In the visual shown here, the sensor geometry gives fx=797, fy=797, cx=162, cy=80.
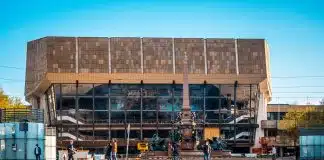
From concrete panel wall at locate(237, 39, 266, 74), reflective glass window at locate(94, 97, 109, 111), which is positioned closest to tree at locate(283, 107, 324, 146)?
concrete panel wall at locate(237, 39, 266, 74)

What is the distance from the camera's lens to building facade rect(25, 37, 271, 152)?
12244 centimetres

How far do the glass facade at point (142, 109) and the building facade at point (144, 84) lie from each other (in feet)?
0.50

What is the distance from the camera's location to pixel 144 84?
125 metres

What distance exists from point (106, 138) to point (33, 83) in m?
16.8

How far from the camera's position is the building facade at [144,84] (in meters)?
122

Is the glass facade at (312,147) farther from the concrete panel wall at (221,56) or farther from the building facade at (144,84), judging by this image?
the concrete panel wall at (221,56)

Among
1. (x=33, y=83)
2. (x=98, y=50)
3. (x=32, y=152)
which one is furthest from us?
(x=33, y=83)

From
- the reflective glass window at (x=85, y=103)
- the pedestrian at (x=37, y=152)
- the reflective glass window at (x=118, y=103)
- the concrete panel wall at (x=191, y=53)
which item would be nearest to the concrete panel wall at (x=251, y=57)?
the concrete panel wall at (x=191, y=53)

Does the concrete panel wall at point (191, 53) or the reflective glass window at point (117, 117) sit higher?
the concrete panel wall at point (191, 53)

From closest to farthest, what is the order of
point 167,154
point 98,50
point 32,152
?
point 32,152 → point 167,154 → point 98,50

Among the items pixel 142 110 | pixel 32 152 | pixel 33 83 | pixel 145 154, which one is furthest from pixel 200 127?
→ pixel 32 152

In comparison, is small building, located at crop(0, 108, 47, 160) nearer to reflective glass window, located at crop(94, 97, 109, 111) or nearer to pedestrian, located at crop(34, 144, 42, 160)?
pedestrian, located at crop(34, 144, 42, 160)

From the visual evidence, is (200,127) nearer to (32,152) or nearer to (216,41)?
(216,41)

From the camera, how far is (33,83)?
13188 centimetres
